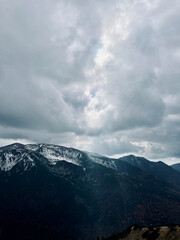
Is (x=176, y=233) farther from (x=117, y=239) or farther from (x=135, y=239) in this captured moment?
(x=117, y=239)

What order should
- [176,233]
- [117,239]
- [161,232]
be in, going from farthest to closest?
[117,239] < [161,232] < [176,233]

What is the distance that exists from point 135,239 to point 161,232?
16.1 meters

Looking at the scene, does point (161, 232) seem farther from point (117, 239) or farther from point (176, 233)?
point (117, 239)

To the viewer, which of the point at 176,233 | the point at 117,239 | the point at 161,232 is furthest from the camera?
the point at 117,239

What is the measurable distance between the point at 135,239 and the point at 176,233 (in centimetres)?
2499

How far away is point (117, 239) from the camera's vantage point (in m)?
116

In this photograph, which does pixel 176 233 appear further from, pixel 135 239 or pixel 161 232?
pixel 135 239

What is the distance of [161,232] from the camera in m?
104

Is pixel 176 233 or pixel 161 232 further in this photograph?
pixel 161 232

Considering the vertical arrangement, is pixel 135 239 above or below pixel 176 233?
below

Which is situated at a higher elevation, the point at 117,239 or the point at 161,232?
the point at 161,232

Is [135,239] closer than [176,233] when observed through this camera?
No

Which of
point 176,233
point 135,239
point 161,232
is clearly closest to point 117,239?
point 135,239

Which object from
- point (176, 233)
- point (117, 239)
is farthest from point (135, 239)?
point (176, 233)
